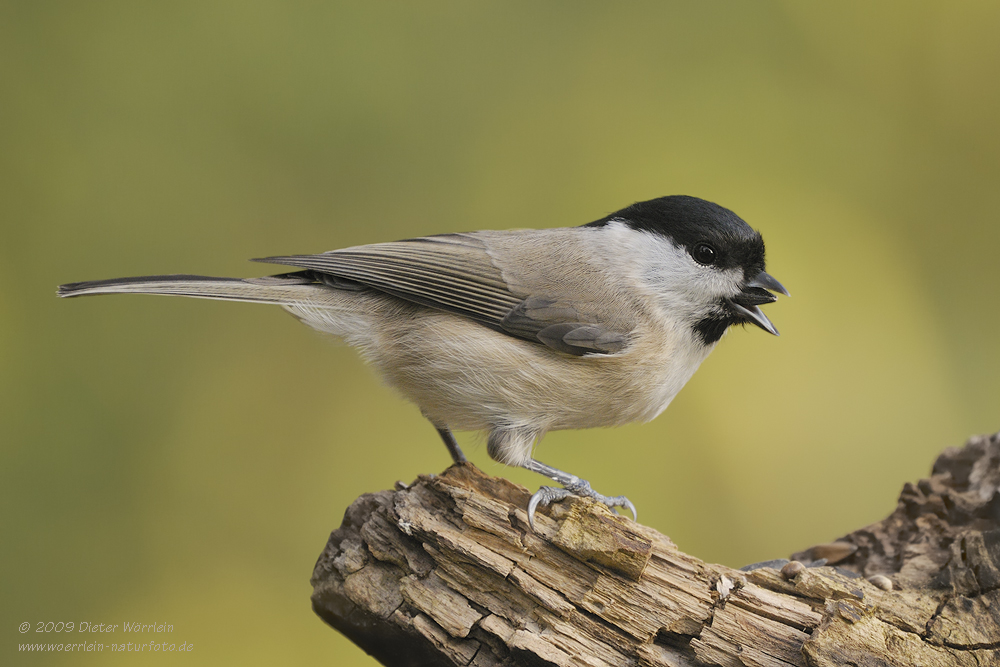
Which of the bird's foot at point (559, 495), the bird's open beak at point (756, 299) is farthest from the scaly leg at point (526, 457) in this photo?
the bird's open beak at point (756, 299)

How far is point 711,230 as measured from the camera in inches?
72.1

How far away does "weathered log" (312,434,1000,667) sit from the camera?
1.46 metres

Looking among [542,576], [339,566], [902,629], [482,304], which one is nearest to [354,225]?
[482,304]

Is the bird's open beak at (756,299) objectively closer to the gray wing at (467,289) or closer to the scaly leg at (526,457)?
the gray wing at (467,289)

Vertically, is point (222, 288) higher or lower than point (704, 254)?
lower

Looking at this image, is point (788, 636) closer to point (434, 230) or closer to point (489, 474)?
point (489, 474)

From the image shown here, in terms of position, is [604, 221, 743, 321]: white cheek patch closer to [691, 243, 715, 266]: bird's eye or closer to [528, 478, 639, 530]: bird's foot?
[691, 243, 715, 266]: bird's eye

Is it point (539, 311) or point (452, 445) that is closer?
point (539, 311)

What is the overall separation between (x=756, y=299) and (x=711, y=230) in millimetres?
212

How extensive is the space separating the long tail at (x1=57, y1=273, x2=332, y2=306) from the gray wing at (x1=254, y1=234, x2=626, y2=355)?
0.07 meters

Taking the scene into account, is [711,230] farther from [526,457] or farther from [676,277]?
[526,457]

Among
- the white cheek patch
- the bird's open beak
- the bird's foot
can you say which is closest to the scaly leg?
the bird's foot

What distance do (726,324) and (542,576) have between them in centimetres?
83

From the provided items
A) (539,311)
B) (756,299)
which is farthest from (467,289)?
(756,299)
